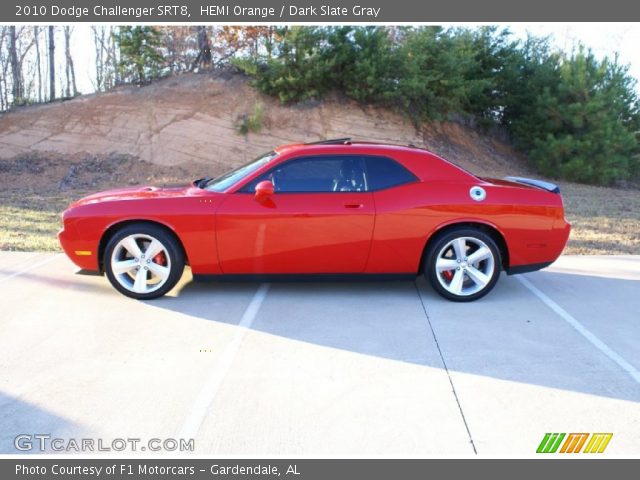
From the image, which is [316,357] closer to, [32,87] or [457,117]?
[457,117]

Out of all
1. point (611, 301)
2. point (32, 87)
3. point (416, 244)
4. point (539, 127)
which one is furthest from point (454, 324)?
point (32, 87)

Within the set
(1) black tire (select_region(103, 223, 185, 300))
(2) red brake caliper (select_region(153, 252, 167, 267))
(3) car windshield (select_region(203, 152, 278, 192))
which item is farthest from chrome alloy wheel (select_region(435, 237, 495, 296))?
(2) red brake caliper (select_region(153, 252, 167, 267))

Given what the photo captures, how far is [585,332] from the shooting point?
4.85 m

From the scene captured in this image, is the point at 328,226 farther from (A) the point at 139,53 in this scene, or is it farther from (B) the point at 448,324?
(A) the point at 139,53

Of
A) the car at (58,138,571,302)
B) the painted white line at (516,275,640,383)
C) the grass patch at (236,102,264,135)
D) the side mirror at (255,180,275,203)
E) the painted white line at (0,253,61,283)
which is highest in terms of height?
the grass patch at (236,102,264,135)

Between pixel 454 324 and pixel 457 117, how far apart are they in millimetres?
15515

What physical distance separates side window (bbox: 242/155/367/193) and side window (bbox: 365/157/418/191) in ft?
0.24

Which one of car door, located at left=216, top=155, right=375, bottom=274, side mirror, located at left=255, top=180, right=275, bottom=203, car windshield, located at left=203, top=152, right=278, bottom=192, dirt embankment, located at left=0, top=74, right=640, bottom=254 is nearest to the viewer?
side mirror, located at left=255, top=180, right=275, bottom=203

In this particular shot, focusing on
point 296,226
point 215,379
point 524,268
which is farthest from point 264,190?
point 524,268

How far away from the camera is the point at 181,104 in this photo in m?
17.2

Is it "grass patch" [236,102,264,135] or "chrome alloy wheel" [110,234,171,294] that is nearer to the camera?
"chrome alloy wheel" [110,234,171,294]

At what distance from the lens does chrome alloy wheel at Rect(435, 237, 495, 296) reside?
5.54m

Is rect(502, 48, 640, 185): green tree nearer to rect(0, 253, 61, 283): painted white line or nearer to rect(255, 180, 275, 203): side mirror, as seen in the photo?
rect(255, 180, 275, 203): side mirror

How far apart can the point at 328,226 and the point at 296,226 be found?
0.93ft
